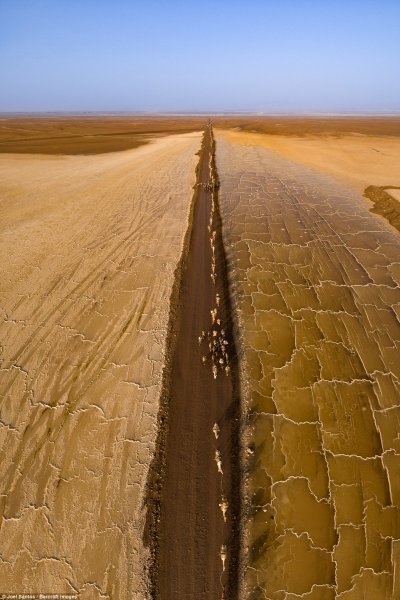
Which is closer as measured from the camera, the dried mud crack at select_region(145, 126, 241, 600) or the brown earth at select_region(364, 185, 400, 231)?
the dried mud crack at select_region(145, 126, 241, 600)

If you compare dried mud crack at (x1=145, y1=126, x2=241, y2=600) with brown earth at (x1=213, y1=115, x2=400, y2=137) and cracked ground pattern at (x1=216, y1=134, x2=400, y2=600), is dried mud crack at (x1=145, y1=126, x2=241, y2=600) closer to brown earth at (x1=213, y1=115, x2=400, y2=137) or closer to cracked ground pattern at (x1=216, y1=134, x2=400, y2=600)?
cracked ground pattern at (x1=216, y1=134, x2=400, y2=600)

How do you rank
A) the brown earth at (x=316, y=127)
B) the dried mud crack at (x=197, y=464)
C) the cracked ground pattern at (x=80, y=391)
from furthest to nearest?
the brown earth at (x=316, y=127) → the cracked ground pattern at (x=80, y=391) → the dried mud crack at (x=197, y=464)

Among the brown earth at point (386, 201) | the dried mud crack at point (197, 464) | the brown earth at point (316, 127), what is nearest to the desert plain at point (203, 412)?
the dried mud crack at point (197, 464)

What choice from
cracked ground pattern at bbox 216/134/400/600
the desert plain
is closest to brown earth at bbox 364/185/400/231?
the desert plain

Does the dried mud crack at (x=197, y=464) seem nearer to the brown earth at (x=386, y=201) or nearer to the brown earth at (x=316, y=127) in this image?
the brown earth at (x=386, y=201)

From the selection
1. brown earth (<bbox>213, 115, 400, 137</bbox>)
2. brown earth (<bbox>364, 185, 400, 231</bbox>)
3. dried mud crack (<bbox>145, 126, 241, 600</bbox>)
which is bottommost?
dried mud crack (<bbox>145, 126, 241, 600</bbox>)

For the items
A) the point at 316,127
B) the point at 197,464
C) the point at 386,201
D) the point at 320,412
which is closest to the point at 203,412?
the point at 197,464
